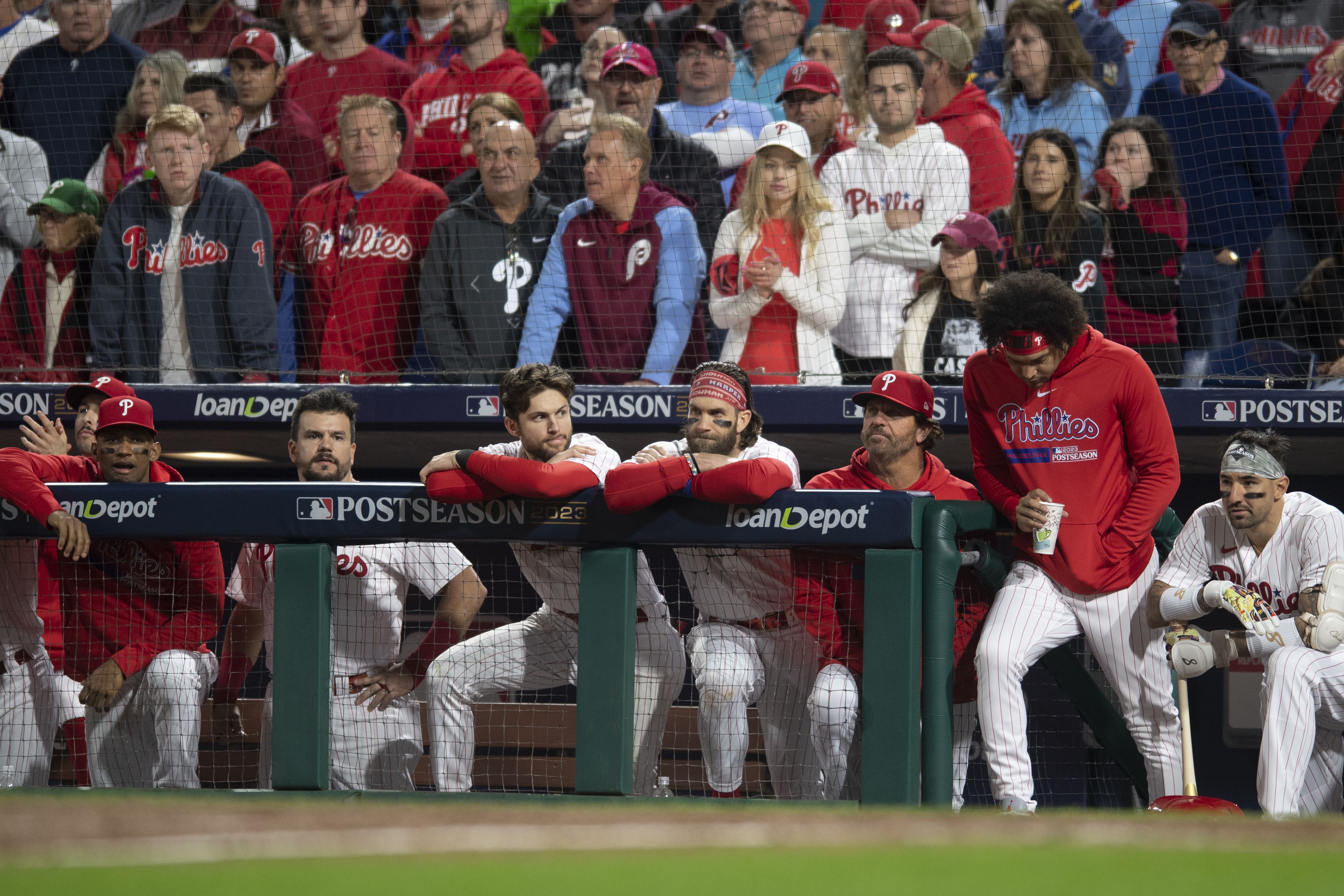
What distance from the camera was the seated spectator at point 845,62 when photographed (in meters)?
7.04

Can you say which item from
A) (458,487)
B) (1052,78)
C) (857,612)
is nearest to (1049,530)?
(857,612)

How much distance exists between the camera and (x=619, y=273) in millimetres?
6414

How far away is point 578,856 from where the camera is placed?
8.14 ft

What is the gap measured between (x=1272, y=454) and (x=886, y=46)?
299 centimetres

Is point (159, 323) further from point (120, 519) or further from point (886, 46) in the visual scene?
point (886, 46)

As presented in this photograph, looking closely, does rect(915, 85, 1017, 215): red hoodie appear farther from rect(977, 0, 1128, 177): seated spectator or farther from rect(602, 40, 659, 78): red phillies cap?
rect(602, 40, 659, 78): red phillies cap

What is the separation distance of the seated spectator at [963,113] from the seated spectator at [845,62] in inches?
10.2

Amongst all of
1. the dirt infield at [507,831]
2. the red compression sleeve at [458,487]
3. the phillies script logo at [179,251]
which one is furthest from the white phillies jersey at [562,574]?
the phillies script logo at [179,251]

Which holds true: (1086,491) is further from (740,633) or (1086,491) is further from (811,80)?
(811,80)

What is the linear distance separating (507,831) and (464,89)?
557 cm

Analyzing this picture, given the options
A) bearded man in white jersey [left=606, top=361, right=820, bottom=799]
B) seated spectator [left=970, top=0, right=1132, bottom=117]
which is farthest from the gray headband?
seated spectator [left=970, top=0, right=1132, bottom=117]

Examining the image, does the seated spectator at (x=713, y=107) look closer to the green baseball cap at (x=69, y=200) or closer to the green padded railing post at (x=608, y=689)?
the green baseball cap at (x=69, y=200)

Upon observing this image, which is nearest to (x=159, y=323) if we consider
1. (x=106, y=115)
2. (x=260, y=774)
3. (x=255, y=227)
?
(x=255, y=227)

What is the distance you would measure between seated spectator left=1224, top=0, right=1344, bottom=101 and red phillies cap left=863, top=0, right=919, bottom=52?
1699 mm
